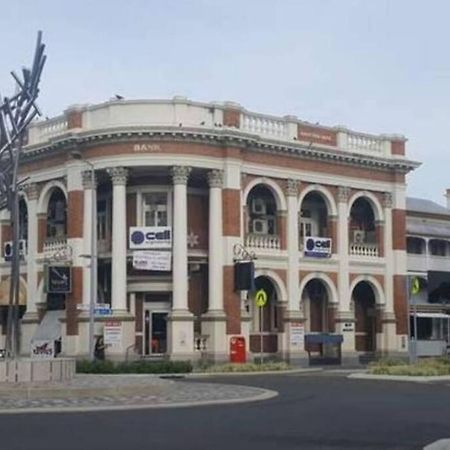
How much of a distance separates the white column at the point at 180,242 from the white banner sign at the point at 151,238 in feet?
2.05

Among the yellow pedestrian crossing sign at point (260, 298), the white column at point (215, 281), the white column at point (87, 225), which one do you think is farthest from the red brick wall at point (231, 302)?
the white column at point (87, 225)

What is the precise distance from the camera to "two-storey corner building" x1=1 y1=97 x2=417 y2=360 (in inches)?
1964

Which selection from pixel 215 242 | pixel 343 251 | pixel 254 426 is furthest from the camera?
pixel 343 251

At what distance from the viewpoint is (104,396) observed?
24812 millimetres

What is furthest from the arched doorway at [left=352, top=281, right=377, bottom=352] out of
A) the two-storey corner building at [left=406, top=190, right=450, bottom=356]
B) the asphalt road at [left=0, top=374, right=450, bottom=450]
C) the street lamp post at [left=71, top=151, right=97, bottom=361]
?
the asphalt road at [left=0, top=374, right=450, bottom=450]

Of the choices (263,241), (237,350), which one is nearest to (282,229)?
(263,241)

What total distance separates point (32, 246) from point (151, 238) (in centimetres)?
887

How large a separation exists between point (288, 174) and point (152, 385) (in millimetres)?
28901

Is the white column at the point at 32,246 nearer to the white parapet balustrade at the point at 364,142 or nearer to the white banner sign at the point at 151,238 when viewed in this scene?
the white banner sign at the point at 151,238

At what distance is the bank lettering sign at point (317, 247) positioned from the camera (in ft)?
181

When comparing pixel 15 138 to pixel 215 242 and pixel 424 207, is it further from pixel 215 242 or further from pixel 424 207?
pixel 424 207

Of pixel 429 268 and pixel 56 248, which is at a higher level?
pixel 56 248

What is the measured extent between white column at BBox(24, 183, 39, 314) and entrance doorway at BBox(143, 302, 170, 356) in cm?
712

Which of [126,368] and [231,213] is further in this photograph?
[231,213]
